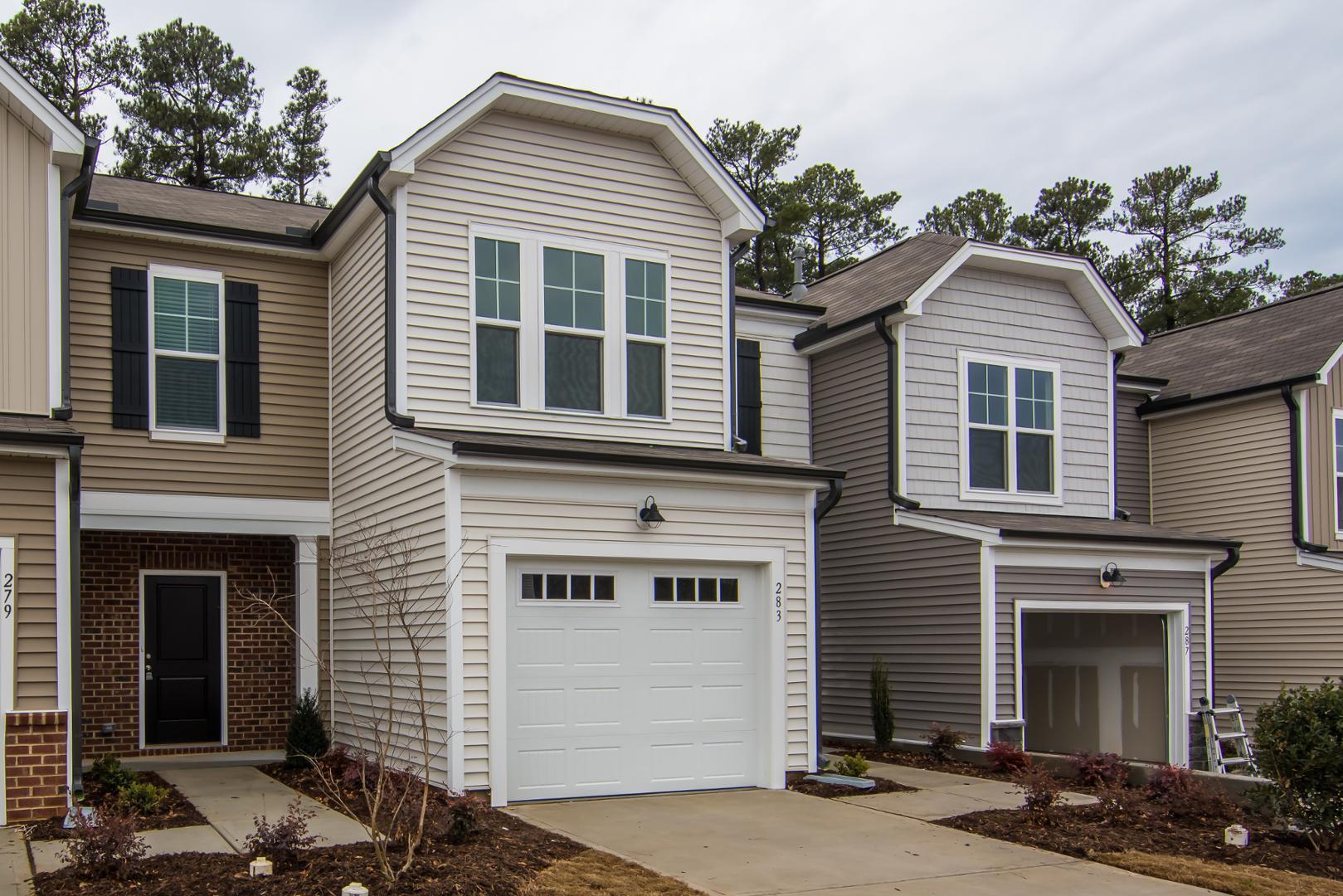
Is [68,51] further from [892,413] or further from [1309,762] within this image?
[1309,762]

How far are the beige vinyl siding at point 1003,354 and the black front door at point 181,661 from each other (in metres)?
8.35

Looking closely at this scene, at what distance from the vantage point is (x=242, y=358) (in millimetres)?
14172

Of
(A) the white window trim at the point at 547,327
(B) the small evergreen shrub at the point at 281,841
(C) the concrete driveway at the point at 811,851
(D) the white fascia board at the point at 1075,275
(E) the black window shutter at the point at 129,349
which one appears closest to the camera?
(B) the small evergreen shrub at the point at 281,841

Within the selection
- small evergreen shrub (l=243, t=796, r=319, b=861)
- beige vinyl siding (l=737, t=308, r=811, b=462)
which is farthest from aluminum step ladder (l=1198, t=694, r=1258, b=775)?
small evergreen shrub (l=243, t=796, r=319, b=861)

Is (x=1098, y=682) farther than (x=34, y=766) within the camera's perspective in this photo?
Yes

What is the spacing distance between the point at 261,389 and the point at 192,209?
2546mm

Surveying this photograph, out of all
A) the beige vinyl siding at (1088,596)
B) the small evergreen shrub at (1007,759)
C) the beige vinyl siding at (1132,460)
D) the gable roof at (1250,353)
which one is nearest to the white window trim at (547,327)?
the beige vinyl siding at (1088,596)

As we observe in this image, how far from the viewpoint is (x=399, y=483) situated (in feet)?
40.6

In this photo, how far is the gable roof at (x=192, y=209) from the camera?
13.8 metres

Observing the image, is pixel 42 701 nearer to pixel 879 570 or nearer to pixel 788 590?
pixel 788 590

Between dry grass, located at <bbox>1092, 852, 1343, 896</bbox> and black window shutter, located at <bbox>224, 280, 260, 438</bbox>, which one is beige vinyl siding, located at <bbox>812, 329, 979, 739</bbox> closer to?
dry grass, located at <bbox>1092, 852, 1343, 896</bbox>

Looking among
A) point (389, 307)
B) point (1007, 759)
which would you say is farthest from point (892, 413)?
point (389, 307)

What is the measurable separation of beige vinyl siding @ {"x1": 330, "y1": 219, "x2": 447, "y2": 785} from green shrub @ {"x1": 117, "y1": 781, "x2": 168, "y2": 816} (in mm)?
1703

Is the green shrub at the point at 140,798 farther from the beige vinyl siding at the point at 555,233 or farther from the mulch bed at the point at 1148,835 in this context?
the mulch bed at the point at 1148,835
